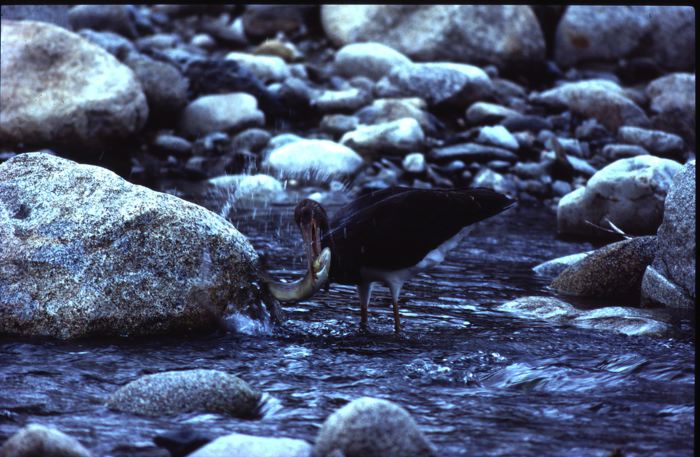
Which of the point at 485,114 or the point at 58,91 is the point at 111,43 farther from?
the point at 485,114

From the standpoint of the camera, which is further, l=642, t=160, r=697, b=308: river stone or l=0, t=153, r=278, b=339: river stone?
l=642, t=160, r=697, b=308: river stone

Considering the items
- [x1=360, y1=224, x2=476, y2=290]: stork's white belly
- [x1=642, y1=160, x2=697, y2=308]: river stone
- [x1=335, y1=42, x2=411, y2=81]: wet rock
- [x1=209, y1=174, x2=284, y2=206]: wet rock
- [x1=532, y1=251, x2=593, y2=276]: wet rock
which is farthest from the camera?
[x1=335, y1=42, x2=411, y2=81]: wet rock

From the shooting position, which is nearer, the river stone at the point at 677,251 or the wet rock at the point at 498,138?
the river stone at the point at 677,251

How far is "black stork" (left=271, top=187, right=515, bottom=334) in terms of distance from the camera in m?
6.04

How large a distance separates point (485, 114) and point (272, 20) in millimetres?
7467

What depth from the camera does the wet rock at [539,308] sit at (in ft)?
22.5

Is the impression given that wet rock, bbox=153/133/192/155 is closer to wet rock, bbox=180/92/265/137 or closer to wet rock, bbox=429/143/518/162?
wet rock, bbox=180/92/265/137

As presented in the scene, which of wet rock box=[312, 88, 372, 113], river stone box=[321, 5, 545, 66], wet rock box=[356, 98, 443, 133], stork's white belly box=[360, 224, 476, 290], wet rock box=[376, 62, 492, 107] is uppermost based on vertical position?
river stone box=[321, 5, 545, 66]

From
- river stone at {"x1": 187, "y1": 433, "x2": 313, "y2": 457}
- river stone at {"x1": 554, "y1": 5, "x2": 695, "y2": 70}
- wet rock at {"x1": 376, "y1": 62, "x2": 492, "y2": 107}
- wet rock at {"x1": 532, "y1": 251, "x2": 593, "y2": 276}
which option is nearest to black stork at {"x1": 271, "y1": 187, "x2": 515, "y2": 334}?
wet rock at {"x1": 532, "y1": 251, "x2": 593, "y2": 276}

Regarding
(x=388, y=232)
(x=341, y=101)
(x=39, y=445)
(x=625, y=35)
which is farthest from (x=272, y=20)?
(x=39, y=445)

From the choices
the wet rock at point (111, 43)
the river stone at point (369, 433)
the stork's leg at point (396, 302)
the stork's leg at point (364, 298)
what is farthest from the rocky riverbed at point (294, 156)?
the stork's leg at point (396, 302)

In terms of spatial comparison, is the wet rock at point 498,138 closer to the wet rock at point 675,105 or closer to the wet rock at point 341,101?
the wet rock at point 341,101

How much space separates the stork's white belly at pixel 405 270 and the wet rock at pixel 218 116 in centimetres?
797

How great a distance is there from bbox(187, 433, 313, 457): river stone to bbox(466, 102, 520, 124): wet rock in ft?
37.2
